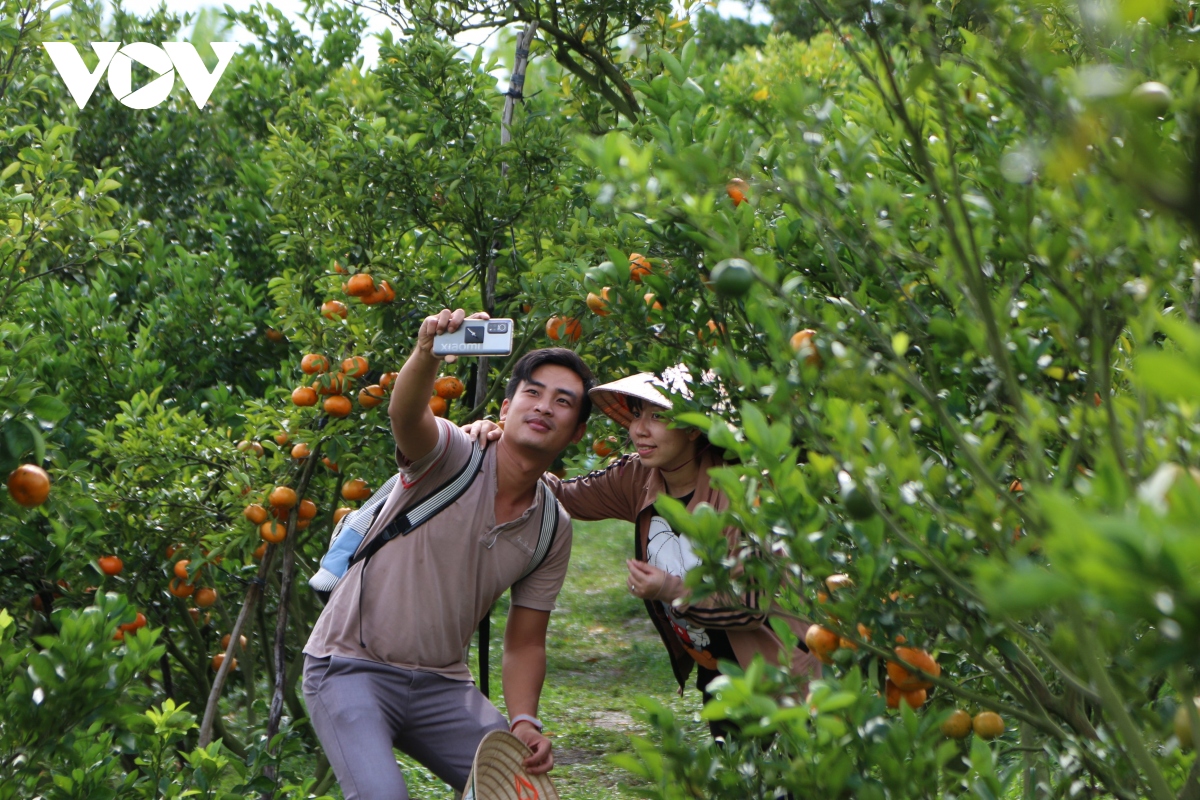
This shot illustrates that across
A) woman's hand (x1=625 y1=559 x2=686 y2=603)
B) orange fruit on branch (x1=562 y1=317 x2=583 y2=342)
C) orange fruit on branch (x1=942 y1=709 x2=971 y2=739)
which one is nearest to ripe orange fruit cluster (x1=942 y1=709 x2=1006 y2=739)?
orange fruit on branch (x1=942 y1=709 x2=971 y2=739)

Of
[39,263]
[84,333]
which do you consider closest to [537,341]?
[84,333]

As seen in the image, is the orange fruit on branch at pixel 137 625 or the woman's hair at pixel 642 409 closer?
the woman's hair at pixel 642 409

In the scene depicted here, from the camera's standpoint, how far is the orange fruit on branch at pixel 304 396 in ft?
12.3

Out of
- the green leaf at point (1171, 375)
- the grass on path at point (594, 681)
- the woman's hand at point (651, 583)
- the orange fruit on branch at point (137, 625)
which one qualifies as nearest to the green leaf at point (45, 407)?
the woman's hand at point (651, 583)

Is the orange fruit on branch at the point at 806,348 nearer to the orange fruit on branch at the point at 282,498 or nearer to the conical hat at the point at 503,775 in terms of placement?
the conical hat at the point at 503,775

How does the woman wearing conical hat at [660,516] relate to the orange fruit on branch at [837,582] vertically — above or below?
below

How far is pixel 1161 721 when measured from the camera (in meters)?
1.57

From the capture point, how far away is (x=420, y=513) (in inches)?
117

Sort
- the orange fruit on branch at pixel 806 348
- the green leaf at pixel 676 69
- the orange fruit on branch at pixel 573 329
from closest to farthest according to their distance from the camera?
the orange fruit on branch at pixel 806 348, the green leaf at pixel 676 69, the orange fruit on branch at pixel 573 329

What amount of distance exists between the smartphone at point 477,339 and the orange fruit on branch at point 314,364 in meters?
1.04

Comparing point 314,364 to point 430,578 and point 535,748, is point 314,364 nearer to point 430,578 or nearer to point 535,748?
point 430,578

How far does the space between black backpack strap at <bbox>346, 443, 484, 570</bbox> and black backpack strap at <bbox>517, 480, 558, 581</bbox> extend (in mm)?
236

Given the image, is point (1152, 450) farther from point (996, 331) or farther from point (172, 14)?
point (172, 14)

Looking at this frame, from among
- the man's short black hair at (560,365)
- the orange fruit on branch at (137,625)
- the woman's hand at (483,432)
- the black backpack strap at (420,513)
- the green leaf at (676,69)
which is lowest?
the orange fruit on branch at (137,625)
